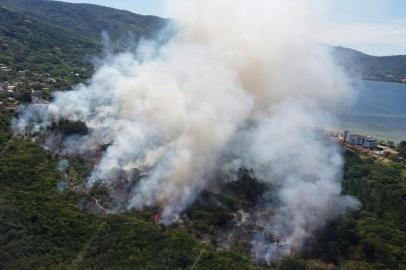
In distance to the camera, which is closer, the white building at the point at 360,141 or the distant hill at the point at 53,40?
the white building at the point at 360,141

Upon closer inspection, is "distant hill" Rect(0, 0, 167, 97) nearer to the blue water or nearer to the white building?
the white building

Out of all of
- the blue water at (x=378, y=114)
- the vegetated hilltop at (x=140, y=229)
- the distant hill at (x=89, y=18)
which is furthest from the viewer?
the distant hill at (x=89, y=18)

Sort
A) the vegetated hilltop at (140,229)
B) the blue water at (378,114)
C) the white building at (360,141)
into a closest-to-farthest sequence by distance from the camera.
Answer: the vegetated hilltop at (140,229), the white building at (360,141), the blue water at (378,114)

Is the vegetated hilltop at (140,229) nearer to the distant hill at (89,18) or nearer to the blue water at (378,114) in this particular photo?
the blue water at (378,114)

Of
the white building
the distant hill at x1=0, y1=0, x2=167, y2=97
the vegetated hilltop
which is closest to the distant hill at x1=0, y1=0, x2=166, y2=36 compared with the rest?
the distant hill at x1=0, y1=0, x2=167, y2=97

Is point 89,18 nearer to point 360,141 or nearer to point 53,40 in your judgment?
point 53,40

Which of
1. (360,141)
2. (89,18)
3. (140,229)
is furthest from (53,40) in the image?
(140,229)

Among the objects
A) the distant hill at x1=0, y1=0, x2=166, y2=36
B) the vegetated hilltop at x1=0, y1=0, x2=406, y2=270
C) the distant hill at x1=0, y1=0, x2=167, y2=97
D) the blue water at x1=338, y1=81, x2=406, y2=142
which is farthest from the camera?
the distant hill at x1=0, y1=0, x2=166, y2=36

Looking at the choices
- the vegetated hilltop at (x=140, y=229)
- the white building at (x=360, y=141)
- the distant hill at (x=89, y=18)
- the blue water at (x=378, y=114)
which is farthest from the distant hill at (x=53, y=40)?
the blue water at (x=378, y=114)

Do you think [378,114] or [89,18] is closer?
[378,114]
